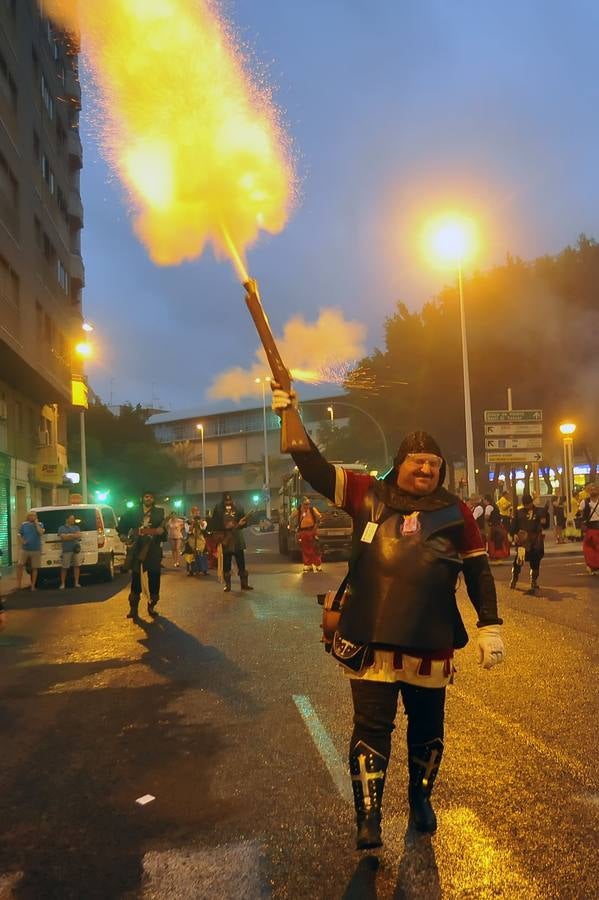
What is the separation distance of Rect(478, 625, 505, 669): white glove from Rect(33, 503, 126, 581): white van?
1518 centimetres

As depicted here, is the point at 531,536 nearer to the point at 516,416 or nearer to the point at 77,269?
the point at 516,416

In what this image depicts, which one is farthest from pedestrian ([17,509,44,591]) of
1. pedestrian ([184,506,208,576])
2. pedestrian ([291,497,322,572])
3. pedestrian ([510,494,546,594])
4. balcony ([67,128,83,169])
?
balcony ([67,128,83,169])

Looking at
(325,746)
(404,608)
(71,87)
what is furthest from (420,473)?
(71,87)

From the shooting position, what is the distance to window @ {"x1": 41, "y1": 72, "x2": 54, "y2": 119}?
26.5 meters

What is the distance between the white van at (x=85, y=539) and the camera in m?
17.6

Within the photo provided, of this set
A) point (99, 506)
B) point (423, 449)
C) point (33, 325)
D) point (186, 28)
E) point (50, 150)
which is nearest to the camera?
point (423, 449)

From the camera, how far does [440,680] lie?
3.41 metres

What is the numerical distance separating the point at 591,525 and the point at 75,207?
2790cm

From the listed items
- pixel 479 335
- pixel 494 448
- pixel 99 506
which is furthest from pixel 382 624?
pixel 479 335

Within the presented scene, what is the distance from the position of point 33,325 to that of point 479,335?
2165cm

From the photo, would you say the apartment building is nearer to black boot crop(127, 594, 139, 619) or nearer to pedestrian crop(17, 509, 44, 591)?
pedestrian crop(17, 509, 44, 591)

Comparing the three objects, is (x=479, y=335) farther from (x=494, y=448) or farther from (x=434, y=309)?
(x=494, y=448)

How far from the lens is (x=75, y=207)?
3441cm

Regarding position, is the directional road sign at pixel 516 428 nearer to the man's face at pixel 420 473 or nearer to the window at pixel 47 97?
the man's face at pixel 420 473
